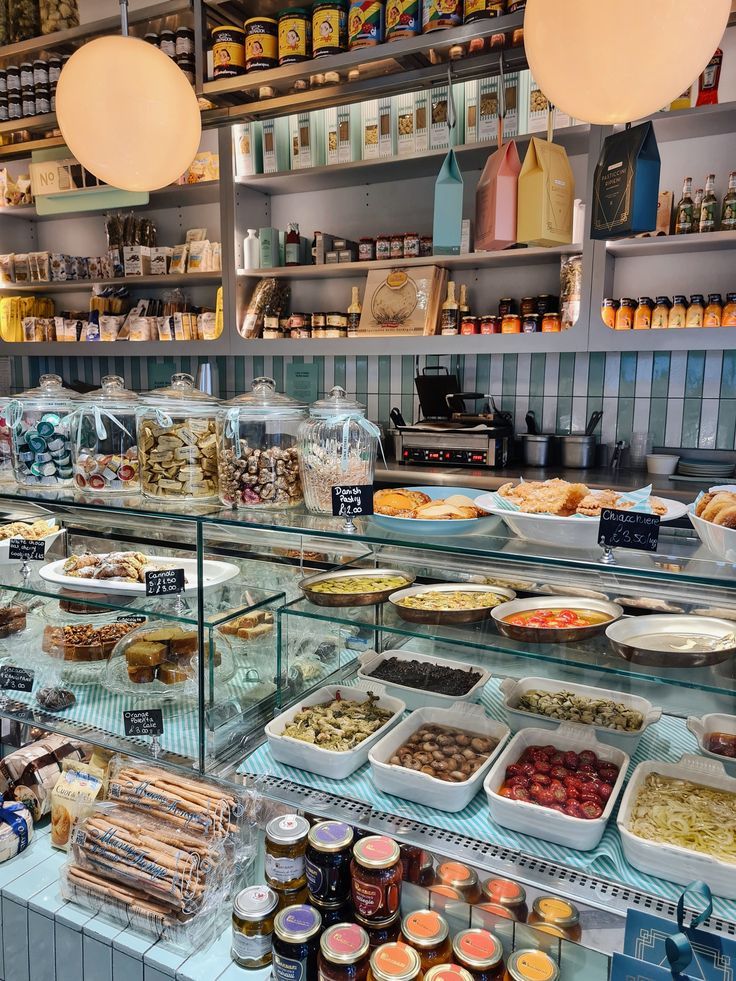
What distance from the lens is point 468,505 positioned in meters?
1.38

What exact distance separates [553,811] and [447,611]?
349 mm

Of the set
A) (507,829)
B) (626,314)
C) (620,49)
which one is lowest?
(507,829)

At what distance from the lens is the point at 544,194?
2291 millimetres

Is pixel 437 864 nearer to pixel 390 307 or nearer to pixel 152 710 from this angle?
pixel 152 710

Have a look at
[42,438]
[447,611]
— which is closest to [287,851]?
[447,611]

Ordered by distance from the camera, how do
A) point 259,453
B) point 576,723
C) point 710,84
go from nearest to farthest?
point 576,723, point 259,453, point 710,84

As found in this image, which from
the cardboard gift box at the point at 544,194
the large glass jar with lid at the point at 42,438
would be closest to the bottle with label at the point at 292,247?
the cardboard gift box at the point at 544,194

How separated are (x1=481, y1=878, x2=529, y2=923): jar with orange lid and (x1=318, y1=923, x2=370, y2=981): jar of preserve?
0.73ft

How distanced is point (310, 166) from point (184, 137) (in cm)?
177

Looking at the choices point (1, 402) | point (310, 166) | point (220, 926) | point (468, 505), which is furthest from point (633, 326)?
point (220, 926)

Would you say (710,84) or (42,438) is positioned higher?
(710,84)

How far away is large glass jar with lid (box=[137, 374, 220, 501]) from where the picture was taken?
4.99 ft

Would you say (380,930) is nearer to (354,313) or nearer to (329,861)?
(329,861)

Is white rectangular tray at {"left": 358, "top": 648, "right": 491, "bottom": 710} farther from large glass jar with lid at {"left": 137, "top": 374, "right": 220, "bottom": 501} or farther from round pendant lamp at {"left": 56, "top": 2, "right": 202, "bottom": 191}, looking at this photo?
round pendant lamp at {"left": 56, "top": 2, "right": 202, "bottom": 191}
